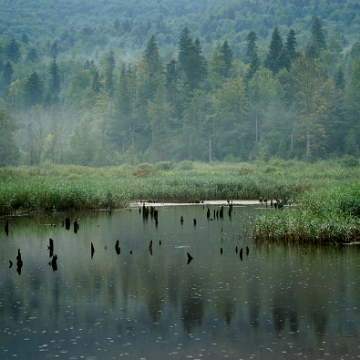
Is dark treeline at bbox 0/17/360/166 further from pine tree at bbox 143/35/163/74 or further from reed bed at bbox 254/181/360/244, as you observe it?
reed bed at bbox 254/181/360/244

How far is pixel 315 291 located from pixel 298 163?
65.5 meters

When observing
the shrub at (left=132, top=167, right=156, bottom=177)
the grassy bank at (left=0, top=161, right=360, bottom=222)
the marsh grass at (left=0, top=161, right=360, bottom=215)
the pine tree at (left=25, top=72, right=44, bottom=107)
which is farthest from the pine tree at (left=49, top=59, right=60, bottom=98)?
the marsh grass at (left=0, top=161, right=360, bottom=215)

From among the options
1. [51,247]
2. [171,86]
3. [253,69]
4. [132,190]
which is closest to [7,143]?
[171,86]

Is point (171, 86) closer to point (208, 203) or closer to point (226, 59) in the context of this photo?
point (226, 59)

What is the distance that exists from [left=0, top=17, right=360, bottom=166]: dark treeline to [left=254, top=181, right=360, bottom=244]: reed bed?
6147 cm

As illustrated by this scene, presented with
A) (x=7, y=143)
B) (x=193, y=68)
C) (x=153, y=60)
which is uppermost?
(x=153, y=60)

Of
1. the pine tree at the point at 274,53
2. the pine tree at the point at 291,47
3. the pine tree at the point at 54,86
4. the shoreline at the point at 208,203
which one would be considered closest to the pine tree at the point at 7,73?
the pine tree at the point at 54,86

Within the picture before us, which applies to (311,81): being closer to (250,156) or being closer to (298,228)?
(250,156)

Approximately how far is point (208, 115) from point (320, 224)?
3141 inches

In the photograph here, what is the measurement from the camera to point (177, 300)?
19.5m

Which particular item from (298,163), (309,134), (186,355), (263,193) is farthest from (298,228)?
(309,134)

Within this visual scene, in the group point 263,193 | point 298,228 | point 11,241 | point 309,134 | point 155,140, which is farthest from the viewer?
point 155,140

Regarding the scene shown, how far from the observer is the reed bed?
2677cm

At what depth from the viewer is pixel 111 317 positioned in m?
17.8
